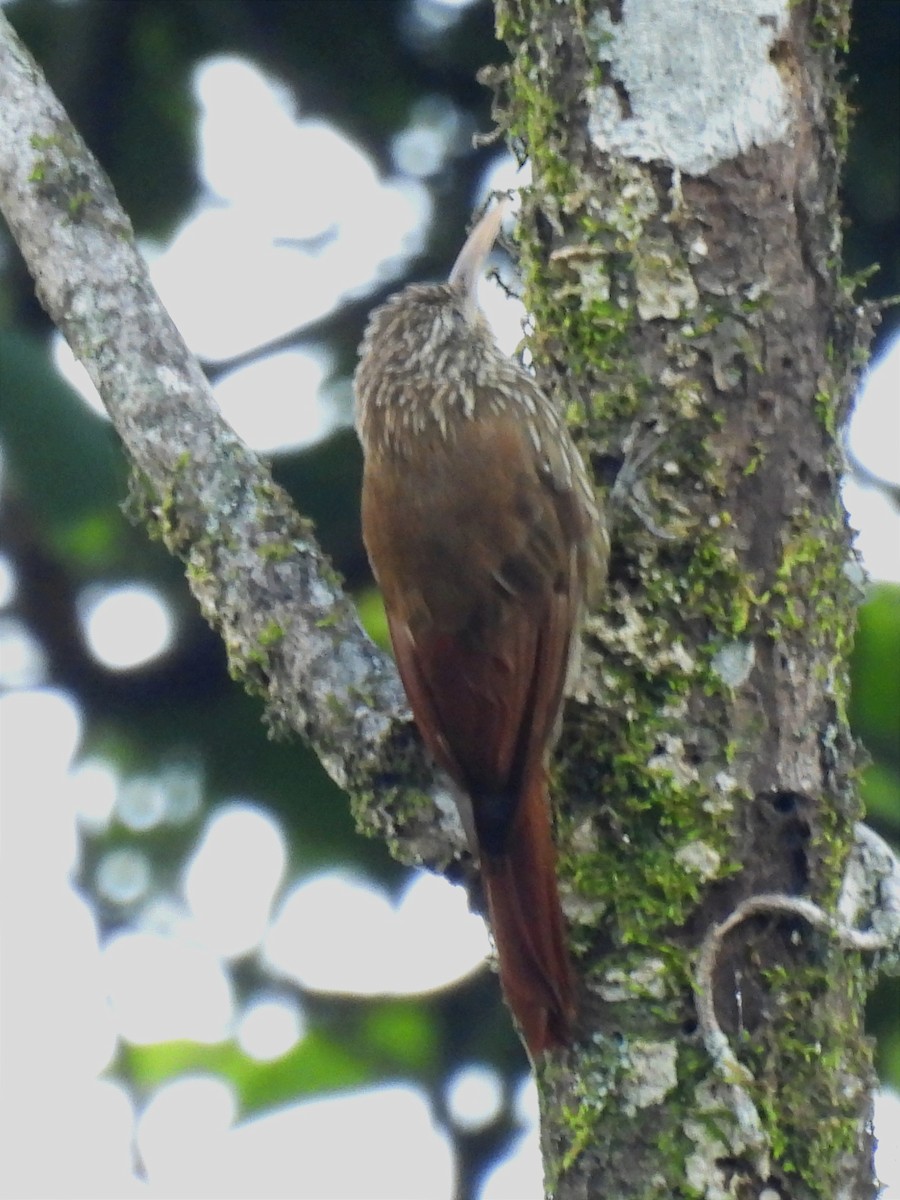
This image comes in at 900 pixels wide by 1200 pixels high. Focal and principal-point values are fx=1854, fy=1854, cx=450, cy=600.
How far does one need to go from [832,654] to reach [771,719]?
0.14m

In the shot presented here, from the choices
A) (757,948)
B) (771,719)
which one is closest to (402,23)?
(771,719)

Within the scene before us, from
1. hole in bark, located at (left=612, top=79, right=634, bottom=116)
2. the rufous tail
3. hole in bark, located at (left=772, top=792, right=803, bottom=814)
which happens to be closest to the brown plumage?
the rufous tail

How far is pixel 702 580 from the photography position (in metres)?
2.31

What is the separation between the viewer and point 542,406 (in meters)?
2.73

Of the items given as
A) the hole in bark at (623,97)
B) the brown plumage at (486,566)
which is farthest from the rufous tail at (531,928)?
the hole in bark at (623,97)

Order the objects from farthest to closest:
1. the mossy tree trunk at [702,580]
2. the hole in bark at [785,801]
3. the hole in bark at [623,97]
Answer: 1. the hole in bark at [623,97]
2. the hole in bark at [785,801]
3. the mossy tree trunk at [702,580]

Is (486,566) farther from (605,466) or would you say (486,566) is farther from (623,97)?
(623,97)

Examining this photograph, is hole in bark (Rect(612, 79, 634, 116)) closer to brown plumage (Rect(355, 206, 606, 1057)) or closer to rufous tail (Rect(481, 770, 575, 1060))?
brown plumage (Rect(355, 206, 606, 1057))

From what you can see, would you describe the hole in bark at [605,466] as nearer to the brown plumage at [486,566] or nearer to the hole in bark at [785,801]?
the brown plumage at [486,566]

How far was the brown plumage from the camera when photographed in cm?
225

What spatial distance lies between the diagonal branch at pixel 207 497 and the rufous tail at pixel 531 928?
84 mm

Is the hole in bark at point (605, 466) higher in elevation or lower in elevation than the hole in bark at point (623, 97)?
lower

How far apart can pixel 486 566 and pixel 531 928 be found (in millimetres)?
727

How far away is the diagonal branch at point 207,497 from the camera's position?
89.9 inches
